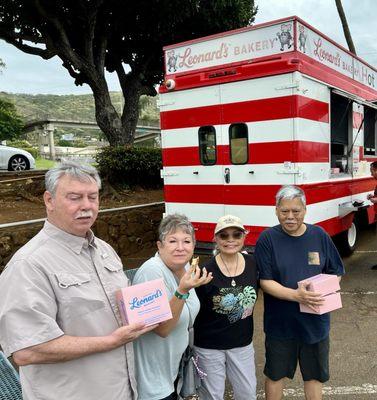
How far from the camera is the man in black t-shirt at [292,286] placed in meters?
2.26

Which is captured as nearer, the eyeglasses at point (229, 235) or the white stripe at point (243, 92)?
the eyeglasses at point (229, 235)

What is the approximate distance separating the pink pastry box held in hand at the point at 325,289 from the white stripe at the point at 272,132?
8.18ft

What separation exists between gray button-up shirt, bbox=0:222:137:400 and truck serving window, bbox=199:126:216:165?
361 cm

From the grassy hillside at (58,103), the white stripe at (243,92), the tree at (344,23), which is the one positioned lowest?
the white stripe at (243,92)

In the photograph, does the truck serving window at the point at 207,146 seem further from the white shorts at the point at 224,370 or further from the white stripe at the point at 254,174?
the white shorts at the point at 224,370

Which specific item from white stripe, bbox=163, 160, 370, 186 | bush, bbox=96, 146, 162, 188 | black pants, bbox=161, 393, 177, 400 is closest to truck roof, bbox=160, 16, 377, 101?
white stripe, bbox=163, 160, 370, 186

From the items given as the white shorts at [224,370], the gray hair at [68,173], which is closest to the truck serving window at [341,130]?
the white shorts at [224,370]

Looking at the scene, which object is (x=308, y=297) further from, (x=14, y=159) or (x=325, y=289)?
(x=14, y=159)

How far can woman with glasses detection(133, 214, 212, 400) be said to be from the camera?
180 centimetres

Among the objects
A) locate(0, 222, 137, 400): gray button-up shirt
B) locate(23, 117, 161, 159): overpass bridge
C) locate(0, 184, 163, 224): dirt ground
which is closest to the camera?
locate(0, 222, 137, 400): gray button-up shirt

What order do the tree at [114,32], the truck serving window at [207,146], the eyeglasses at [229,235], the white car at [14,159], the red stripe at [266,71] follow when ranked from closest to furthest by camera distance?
the eyeglasses at [229,235], the red stripe at [266,71], the truck serving window at [207,146], the tree at [114,32], the white car at [14,159]

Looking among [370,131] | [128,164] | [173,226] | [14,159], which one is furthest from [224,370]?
[14,159]

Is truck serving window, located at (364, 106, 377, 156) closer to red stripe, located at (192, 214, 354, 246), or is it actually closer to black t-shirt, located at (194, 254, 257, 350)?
red stripe, located at (192, 214, 354, 246)

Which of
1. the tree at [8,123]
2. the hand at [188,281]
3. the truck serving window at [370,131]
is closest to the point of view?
the hand at [188,281]
